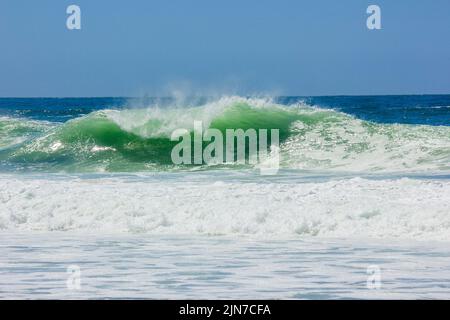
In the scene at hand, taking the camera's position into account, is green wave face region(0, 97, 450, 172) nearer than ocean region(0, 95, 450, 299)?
No

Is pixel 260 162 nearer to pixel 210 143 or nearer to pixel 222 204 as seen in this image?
pixel 210 143

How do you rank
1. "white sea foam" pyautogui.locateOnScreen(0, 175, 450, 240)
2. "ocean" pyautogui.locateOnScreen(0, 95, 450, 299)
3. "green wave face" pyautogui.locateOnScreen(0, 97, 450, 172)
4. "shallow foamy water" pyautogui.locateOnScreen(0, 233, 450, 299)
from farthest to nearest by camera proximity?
"green wave face" pyautogui.locateOnScreen(0, 97, 450, 172) < "white sea foam" pyautogui.locateOnScreen(0, 175, 450, 240) < "ocean" pyautogui.locateOnScreen(0, 95, 450, 299) < "shallow foamy water" pyautogui.locateOnScreen(0, 233, 450, 299)

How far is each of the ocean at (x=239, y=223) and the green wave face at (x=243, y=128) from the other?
9 centimetres

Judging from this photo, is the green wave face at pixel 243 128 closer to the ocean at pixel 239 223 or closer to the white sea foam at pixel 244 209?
the ocean at pixel 239 223

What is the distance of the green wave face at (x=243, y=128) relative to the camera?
62.3 feet

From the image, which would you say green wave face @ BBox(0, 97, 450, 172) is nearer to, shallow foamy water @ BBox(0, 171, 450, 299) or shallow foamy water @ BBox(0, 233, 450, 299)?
shallow foamy water @ BBox(0, 171, 450, 299)

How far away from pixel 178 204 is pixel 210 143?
10.4 meters

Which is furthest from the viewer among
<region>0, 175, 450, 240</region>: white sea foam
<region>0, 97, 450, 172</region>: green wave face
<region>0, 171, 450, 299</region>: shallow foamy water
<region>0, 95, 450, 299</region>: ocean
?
<region>0, 97, 450, 172</region>: green wave face

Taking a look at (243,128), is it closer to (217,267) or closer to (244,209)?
(244,209)

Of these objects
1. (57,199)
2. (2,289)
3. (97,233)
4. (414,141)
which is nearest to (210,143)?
(414,141)

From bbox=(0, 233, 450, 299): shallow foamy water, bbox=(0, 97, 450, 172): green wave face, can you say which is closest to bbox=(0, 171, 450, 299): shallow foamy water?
bbox=(0, 233, 450, 299): shallow foamy water

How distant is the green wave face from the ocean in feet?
0.30

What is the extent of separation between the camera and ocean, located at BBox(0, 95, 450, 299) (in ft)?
25.3

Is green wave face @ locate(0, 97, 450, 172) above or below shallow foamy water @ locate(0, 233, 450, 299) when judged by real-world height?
above
